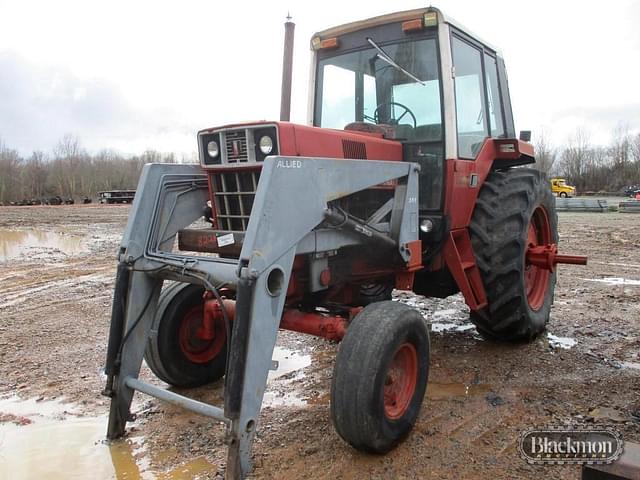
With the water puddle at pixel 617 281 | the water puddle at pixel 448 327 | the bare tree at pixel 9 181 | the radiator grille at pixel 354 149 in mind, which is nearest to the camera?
the radiator grille at pixel 354 149

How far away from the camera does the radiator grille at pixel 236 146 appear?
11.6ft

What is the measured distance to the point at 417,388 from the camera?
3.51 meters

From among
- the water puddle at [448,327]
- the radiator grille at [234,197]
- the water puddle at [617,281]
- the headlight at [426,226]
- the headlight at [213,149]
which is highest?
the headlight at [213,149]

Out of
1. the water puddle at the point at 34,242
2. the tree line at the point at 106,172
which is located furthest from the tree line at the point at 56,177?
the water puddle at the point at 34,242

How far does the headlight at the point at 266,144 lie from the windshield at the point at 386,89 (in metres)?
1.57

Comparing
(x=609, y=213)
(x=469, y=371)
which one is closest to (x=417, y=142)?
(x=469, y=371)

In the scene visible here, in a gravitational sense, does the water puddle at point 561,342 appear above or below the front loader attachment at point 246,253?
below

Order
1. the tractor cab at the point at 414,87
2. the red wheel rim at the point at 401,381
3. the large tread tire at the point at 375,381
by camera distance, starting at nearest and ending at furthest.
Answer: the large tread tire at the point at 375,381
the red wheel rim at the point at 401,381
the tractor cab at the point at 414,87

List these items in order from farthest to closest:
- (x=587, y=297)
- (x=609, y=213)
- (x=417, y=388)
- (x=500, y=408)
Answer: (x=609, y=213) → (x=587, y=297) → (x=500, y=408) → (x=417, y=388)

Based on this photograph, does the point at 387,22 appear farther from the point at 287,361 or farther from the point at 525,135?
the point at 287,361

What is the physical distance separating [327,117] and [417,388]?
107 inches

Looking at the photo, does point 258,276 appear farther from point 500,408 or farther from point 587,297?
point 587,297

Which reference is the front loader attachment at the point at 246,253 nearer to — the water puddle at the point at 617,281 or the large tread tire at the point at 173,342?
the large tread tire at the point at 173,342

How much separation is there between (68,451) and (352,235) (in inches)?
88.4
